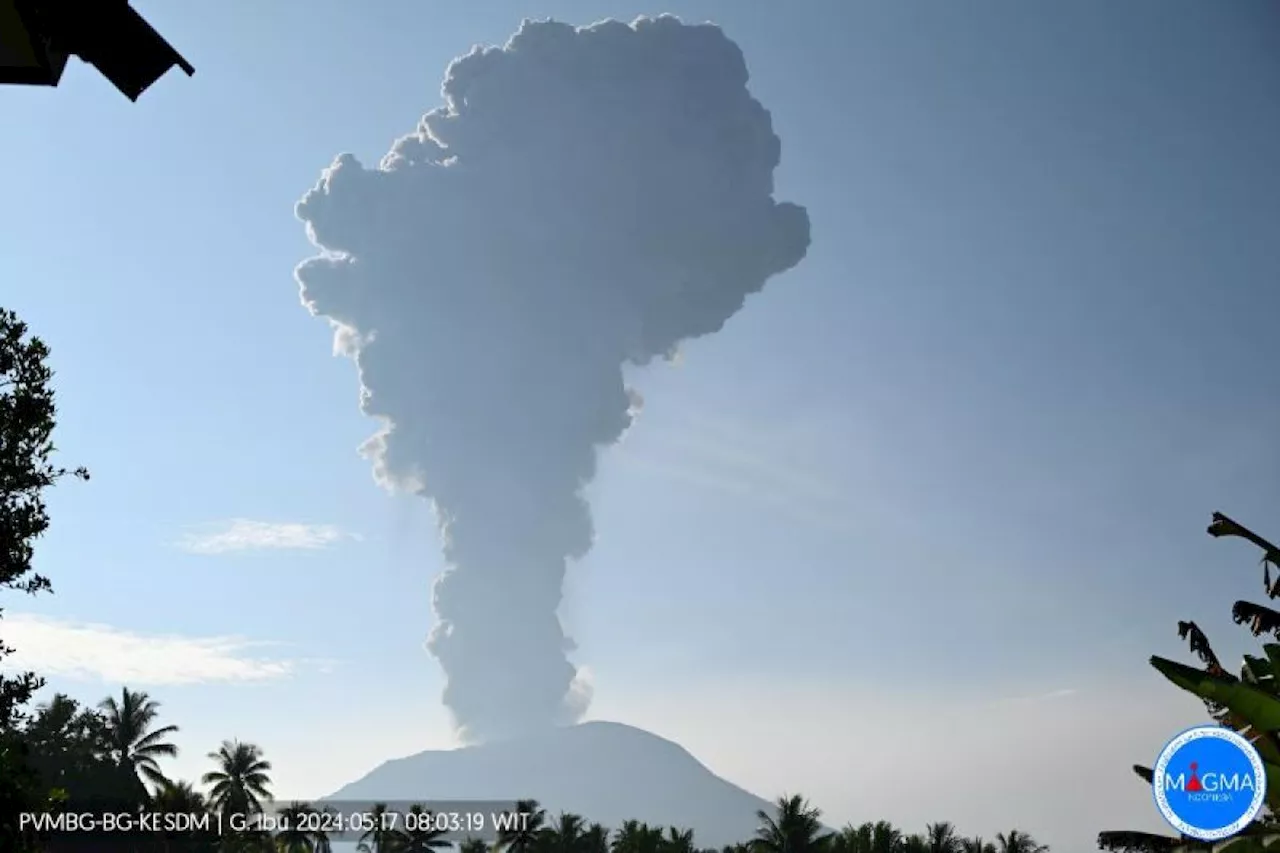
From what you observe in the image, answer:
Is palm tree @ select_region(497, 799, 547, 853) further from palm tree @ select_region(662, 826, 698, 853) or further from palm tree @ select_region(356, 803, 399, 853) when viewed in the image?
palm tree @ select_region(662, 826, 698, 853)

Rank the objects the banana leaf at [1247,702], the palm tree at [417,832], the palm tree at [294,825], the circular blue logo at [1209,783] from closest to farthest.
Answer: the circular blue logo at [1209,783]
the banana leaf at [1247,702]
the palm tree at [417,832]
the palm tree at [294,825]

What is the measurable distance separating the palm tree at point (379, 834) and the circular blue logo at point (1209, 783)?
2953 inches

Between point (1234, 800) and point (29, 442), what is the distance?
16150mm

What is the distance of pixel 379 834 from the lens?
252ft

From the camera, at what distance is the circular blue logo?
8047mm

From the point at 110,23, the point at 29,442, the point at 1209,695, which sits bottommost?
the point at 1209,695

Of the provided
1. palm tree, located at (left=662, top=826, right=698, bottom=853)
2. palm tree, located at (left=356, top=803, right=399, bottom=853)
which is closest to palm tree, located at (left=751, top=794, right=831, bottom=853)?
Result: palm tree, located at (left=662, top=826, right=698, bottom=853)

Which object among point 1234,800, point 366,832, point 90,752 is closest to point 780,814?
point 366,832

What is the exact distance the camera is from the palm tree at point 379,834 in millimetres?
76625

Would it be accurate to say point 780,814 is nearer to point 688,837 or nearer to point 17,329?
point 688,837

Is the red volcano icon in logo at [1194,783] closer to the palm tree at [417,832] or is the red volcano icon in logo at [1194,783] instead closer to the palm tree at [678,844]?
the palm tree at [678,844]

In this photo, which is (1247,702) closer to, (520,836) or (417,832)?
(417,832)

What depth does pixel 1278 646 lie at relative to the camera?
1443 centimetres

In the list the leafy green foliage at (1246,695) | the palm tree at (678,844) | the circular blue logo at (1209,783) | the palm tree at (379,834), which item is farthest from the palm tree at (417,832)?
the circular blue logo at (1209,783)
